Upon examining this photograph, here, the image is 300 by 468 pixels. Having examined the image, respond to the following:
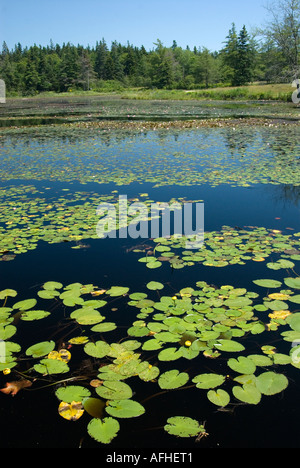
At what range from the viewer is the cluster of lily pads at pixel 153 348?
1690mm

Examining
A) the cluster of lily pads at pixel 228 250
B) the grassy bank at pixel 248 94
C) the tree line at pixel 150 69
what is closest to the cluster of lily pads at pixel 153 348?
the cluster of lily pads at pixel 228 250

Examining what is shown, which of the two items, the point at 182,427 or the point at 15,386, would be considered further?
the point at 15,386

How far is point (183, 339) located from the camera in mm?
2119

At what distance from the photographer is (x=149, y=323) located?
89.0 inches

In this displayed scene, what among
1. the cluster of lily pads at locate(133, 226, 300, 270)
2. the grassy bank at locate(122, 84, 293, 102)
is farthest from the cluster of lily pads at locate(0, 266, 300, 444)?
the grassy bank at locate(122, 84, 293, 102)

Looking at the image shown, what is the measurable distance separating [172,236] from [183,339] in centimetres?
184

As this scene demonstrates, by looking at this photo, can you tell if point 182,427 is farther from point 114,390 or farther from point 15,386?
point 15,386

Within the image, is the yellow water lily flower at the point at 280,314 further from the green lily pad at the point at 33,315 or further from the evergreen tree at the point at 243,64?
the evergreen tree at the point at 243,64

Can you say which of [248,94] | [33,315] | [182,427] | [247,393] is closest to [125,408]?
[182,427]

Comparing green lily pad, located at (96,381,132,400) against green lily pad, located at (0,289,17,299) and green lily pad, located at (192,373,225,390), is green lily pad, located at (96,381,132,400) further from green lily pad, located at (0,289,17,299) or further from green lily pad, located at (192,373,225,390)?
green lily pad, located at (0,289,17,299)

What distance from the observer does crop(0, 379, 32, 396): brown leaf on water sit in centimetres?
180

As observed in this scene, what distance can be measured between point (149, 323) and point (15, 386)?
2.92 feet
